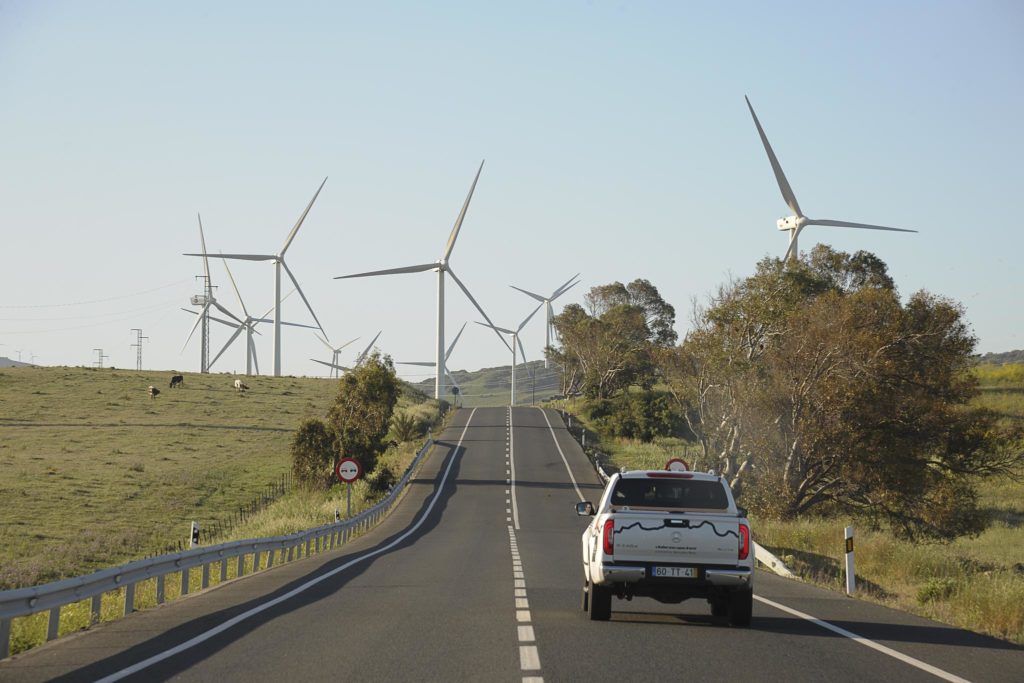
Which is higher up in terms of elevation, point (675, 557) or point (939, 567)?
point (675, 557)

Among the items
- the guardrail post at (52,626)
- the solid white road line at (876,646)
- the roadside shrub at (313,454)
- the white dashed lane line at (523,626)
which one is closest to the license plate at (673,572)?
the white dashed lane line at (523,626)

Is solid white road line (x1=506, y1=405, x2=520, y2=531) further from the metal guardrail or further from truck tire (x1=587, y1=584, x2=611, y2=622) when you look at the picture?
truck tire (x1=587, y1=584, x2=611, y2=622)

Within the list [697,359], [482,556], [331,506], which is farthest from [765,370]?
[482,556]

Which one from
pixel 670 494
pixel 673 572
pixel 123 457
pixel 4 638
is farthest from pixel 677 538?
pixel 123 457

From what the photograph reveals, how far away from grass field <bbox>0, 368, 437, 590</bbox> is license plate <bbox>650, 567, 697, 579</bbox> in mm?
21233

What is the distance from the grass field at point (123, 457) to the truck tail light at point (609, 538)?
20.8 metres

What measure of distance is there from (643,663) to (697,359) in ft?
159

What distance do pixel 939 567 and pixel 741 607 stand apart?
12.8m

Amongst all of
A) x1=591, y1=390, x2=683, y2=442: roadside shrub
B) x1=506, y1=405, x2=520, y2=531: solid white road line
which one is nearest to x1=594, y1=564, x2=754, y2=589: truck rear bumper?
x1=506, y1=405, x2=520, y2=531: solid white road line

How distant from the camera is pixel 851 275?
303 ft

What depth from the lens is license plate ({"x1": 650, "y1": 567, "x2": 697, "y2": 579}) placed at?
12.8m

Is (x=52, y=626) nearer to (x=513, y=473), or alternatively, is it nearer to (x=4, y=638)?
(x=4, y=638)

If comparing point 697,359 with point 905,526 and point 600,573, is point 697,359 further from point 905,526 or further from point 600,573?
point 600,573

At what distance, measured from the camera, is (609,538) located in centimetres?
1302
